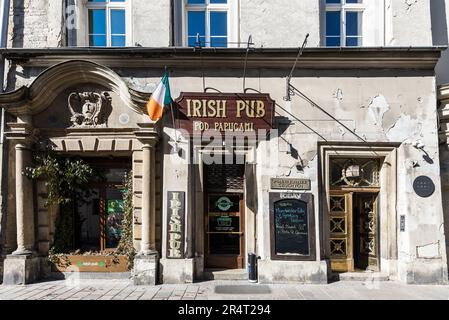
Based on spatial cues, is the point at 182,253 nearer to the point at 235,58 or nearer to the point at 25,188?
the point at 25,188

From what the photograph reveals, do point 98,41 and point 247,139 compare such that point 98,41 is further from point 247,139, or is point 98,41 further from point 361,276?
point 361,276

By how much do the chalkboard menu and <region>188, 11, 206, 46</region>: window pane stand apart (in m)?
4.37

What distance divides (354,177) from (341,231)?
4.44 feet

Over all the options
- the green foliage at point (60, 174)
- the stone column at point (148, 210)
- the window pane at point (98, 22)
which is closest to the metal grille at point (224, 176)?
the stone column at point (148, 210)

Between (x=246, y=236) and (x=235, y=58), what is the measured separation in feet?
13.9

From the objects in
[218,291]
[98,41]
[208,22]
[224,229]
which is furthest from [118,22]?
[218,291]

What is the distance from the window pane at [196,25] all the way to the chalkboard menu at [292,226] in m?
4.37

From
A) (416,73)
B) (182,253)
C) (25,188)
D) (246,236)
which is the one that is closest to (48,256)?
(25,188)

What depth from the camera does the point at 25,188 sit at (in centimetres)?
773

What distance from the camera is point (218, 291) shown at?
277 inches

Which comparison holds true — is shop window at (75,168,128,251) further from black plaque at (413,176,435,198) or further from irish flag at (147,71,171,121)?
black plaque at (413,176,435,198)

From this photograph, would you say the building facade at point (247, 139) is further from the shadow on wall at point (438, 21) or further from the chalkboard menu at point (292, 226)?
the shadow on wall at point (438, 21)

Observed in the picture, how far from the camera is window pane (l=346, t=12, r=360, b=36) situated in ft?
28.6

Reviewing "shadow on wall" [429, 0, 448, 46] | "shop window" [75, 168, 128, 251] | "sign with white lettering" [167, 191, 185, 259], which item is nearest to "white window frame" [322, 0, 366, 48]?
"shadow on wall" [429, 0, 448, 46]
